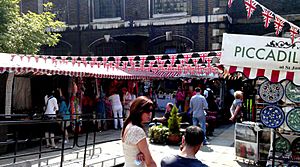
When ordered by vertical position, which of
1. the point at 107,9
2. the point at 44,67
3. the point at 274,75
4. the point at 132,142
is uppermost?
the point at 107,9

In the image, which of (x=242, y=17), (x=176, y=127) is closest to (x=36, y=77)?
(x=176, y=127)

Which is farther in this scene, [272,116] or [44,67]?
[44,67]

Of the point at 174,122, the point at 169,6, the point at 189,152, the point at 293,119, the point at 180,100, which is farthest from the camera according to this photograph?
the point at 169,6

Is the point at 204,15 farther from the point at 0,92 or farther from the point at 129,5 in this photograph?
the point at 0,92

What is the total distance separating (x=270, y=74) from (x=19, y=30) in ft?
39.7

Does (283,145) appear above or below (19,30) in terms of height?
below

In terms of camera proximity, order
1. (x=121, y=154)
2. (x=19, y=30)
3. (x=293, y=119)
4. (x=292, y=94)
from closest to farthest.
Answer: (x=293, y=119), (x=292, y=94), (x=121, y=154), (x=19, y=30)

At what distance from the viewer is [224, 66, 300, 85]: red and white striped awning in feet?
16.0

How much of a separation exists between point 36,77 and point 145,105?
29.0 ft

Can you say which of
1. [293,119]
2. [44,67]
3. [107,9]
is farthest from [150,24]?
[293,119]

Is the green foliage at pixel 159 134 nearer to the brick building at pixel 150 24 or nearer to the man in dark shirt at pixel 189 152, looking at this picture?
the man in dark shirt at pixel 189 152

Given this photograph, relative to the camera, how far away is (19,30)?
14258 mm

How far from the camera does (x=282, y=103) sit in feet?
20.6

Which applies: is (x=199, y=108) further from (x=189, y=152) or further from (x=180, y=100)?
(x=189, y=152)
